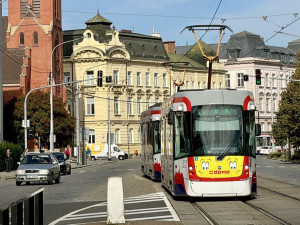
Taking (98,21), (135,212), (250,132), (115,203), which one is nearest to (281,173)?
(250,132)

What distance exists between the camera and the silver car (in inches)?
1438

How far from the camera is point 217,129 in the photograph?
22625mm

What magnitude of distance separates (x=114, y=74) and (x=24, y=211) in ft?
325

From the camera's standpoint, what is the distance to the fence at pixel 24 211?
785cm

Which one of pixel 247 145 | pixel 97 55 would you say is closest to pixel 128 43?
pixel 97 55

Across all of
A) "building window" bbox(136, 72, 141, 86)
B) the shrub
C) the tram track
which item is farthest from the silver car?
"building window" bbox(136, 72, 141, 86)

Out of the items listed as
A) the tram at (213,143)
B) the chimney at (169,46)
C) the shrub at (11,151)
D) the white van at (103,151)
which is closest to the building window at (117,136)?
the white van at (103,151)

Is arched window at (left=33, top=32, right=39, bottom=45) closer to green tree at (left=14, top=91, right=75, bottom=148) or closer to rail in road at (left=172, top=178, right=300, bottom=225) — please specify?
green tree at (left=14, top=91, right=75, bottom=148)

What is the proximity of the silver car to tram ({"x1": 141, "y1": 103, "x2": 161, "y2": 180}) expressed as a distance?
170 inches

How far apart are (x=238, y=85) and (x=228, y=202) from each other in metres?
110

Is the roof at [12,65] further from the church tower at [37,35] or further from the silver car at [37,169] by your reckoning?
the silver car at [37,169]

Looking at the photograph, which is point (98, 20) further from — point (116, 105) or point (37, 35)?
point (37, 35)

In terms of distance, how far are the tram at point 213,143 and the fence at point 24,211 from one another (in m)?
11.7

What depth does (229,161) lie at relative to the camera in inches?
883
